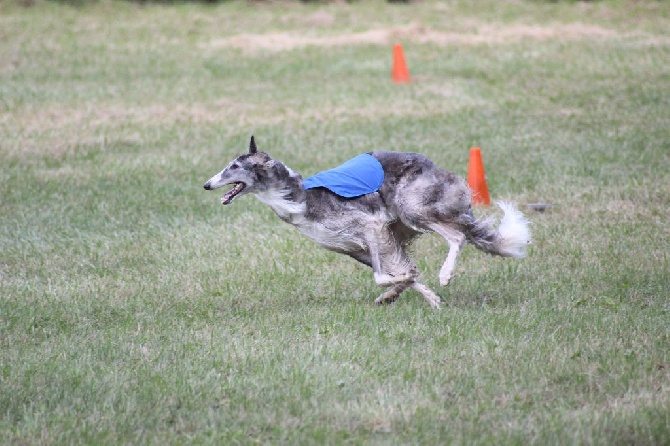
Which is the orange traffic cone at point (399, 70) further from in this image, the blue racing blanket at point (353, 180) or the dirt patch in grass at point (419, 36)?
the blue racing blanket at point (353, 180)

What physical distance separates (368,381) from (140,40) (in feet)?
67.1

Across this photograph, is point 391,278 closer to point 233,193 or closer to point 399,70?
point 233,193

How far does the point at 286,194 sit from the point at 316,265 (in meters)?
1.77

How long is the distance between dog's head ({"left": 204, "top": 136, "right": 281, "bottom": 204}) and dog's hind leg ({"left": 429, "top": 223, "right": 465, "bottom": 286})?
133 centimetres

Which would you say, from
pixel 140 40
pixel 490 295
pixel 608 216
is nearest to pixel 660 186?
pixel 608 216

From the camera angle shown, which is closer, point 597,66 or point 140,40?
point 597,66

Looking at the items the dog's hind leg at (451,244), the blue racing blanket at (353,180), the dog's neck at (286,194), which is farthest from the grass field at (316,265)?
the blue racing blanket at (353,180)

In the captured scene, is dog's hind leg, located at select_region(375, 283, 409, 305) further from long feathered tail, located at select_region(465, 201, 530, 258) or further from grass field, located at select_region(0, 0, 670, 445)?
long feathered tail, located at select_region(465, 201, 530, 258)

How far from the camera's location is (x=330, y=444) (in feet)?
17.4

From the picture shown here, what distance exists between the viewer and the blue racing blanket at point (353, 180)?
776 centimetres

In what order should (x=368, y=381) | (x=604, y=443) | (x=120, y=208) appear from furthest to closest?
(x=120, y=208)
(x=368, y=381)
(x=604, y=443)

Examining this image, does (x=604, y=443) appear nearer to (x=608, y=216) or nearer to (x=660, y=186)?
(x=608, y=216)

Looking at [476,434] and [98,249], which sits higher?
[476,434]

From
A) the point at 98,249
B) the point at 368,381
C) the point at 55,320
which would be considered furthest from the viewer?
the point at 98,249
